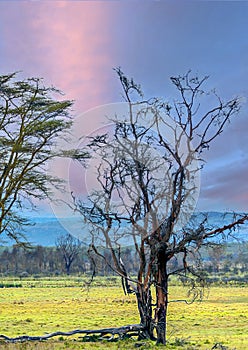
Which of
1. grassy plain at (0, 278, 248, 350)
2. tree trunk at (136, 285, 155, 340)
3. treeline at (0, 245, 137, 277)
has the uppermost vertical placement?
treeline at (0, 245, 137, 277)

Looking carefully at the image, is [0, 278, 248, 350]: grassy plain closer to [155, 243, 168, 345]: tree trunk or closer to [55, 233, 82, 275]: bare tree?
[155, 243, 168, 345]: tree trunk

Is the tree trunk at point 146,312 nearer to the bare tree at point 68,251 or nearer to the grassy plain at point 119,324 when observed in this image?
the grassy plain at point 119,324

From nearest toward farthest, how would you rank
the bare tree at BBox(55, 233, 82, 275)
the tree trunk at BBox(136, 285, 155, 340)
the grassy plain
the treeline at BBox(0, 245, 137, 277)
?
the grassy plain
the tree trunk at BBox(136, 285, 155, 340)
the treeline at BBox(0, 245, 137, 277)
the bare tree at BBox(55, 233, 82, 275)

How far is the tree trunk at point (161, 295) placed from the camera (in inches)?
579

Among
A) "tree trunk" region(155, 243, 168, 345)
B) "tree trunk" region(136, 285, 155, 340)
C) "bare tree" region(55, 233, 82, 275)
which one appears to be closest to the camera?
"tree trunk" region(155, 243, 168, 345)

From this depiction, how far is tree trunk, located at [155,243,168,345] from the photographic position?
1470 centimetres

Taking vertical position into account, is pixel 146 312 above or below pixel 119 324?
above

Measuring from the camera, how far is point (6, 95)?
18.5 m

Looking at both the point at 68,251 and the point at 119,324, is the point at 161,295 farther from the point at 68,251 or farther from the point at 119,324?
the point at 68,251

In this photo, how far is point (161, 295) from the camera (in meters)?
15.0

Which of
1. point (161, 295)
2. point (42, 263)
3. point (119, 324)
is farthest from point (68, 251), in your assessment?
point (161, 295)

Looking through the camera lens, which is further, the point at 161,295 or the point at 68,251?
the point at 68,251

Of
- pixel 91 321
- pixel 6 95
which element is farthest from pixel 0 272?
pixel 6 95

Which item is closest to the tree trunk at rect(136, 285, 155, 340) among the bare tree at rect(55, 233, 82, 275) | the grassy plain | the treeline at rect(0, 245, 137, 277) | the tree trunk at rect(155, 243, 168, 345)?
the tree trunk at rect(155, 243, 168, 345)
